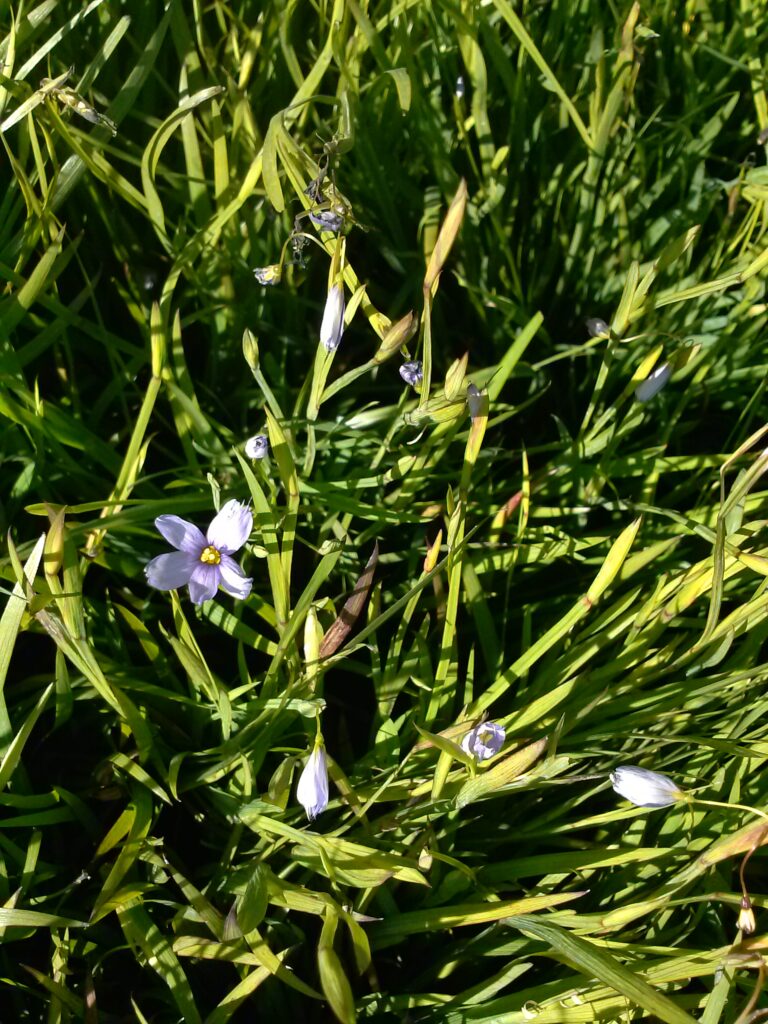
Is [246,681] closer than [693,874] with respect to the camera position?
No

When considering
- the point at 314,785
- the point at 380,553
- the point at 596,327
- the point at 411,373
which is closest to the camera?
the point at 314,785

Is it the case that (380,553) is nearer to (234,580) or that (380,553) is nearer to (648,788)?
(234,580)

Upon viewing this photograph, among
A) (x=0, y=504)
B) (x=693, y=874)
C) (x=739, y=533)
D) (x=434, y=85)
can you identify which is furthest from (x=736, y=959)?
(x=434, y=85)

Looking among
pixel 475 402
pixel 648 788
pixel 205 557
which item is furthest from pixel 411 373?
pixel 648 788

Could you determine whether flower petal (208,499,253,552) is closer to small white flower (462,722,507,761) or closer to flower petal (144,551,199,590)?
flower petal (144,551,199,590)

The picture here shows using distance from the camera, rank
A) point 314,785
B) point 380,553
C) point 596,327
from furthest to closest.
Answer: point 380,553, point 596,327, point 314,785

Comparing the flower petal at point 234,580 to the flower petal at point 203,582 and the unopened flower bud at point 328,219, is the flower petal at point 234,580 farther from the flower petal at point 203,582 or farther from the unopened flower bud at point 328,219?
the unopened flower bud at point 328,219

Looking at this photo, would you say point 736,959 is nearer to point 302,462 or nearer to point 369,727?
point 369,727
